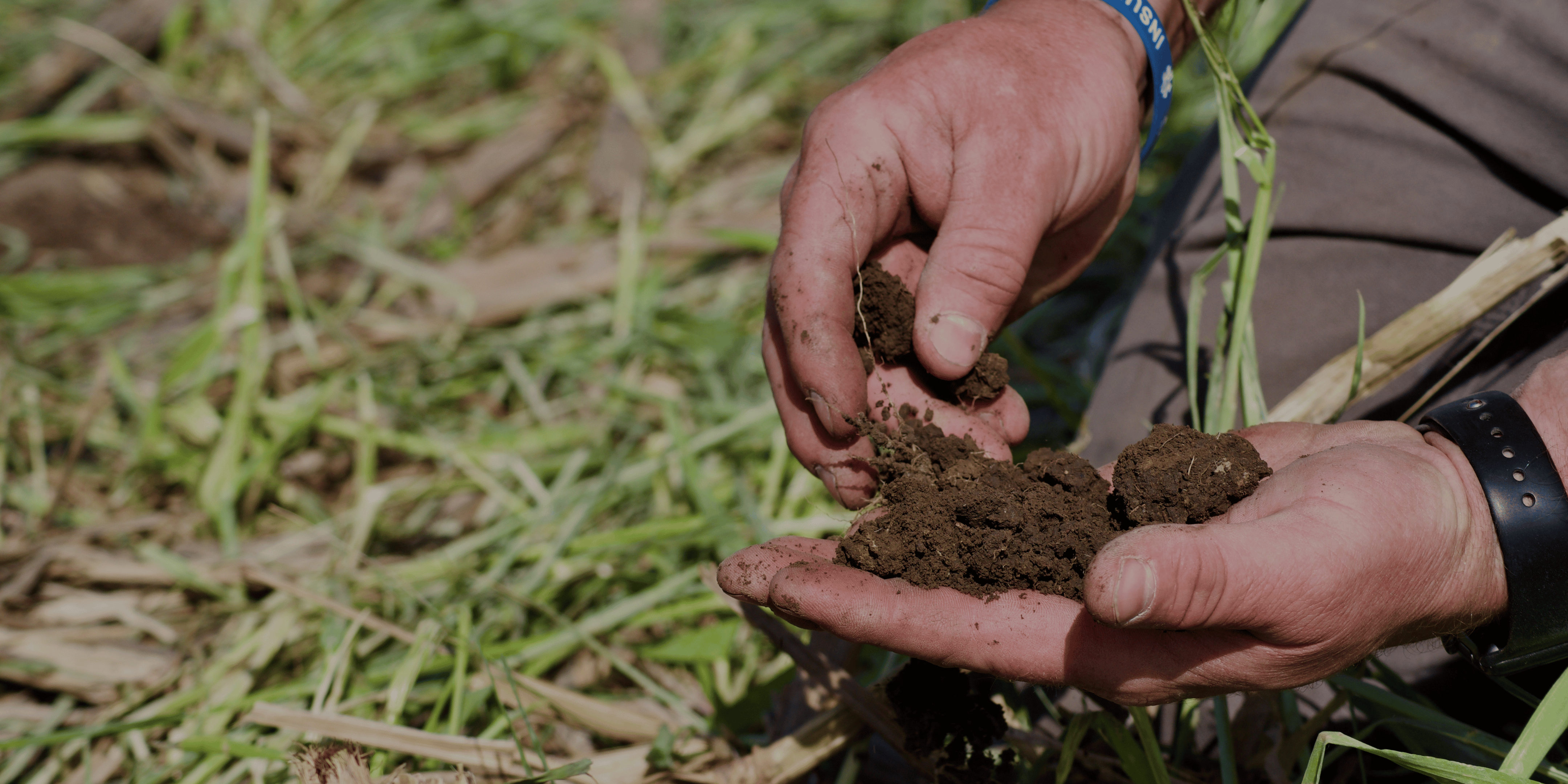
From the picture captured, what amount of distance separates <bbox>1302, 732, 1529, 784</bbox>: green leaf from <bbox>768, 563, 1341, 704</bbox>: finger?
0.10 metres

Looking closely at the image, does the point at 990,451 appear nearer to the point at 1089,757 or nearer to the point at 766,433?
the point at 1089,757

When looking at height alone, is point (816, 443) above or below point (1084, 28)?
below

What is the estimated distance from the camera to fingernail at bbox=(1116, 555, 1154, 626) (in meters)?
1.07

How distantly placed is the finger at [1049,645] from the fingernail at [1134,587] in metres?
0.21

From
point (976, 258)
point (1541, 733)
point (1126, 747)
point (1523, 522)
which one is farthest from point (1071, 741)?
point (976, 258)

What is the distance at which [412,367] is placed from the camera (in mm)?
3209

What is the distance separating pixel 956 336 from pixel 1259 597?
2.13 ft

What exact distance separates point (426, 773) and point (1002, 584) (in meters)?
1.20

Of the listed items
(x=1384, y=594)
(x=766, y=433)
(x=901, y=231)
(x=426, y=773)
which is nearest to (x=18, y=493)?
(x=426, y=773)

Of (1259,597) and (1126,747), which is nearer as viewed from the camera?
(1259,597)

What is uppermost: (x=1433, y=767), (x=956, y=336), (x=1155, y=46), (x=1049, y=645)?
(x=1155, y=46)

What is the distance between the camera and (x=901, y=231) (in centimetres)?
182

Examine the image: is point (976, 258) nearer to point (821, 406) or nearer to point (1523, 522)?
point (821, 406)

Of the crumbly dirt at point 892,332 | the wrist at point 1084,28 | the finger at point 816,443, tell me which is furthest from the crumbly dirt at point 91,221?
the wrist at point 1084,28
